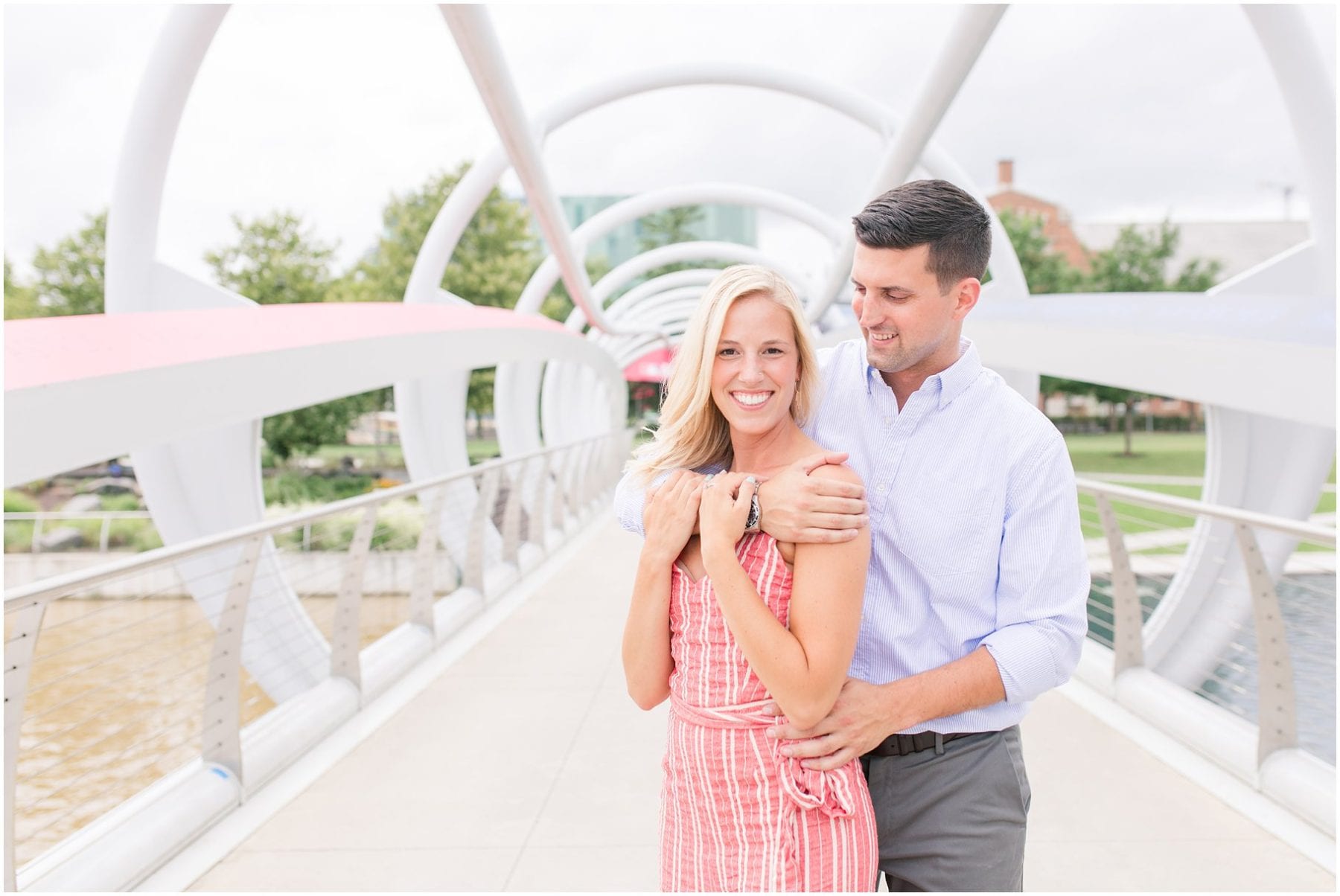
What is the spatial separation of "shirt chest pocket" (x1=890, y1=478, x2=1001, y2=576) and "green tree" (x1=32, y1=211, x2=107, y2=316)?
39.6 metres

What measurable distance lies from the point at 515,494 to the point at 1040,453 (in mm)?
8395

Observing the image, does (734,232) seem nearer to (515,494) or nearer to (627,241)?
(627,241)

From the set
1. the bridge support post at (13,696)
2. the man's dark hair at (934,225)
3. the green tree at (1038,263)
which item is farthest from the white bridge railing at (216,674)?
the green tree at (1038,263)

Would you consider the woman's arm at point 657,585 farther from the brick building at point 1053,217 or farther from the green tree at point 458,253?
the brick building at point 1053,217

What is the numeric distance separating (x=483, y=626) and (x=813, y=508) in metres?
6.25

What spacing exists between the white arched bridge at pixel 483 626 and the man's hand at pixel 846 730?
1630 millimetres

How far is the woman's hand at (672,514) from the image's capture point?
1.73m

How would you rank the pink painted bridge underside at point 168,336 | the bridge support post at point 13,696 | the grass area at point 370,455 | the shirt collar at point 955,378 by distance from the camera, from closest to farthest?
1. the shirt collar at point 955,378
2. the bridge support post at point 13,696
3. the pink painted bridge underside at point 168,336
4. the grass area at point 370,455

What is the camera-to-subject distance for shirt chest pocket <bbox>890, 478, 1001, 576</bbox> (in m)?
1.76

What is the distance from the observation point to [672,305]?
122 ft

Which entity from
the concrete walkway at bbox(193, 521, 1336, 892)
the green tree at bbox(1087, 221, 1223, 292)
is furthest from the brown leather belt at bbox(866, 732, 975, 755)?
the green tree at bbox(1087, 221, 1223, 292)

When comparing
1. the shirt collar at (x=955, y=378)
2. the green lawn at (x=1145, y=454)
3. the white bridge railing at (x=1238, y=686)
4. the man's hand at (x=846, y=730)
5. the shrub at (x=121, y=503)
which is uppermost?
the shirt collar at (x=955, y=378)

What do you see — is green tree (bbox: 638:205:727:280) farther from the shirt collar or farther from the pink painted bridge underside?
A: the shirt collar

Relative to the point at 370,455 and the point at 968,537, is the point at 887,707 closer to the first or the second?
the point at 968,537
